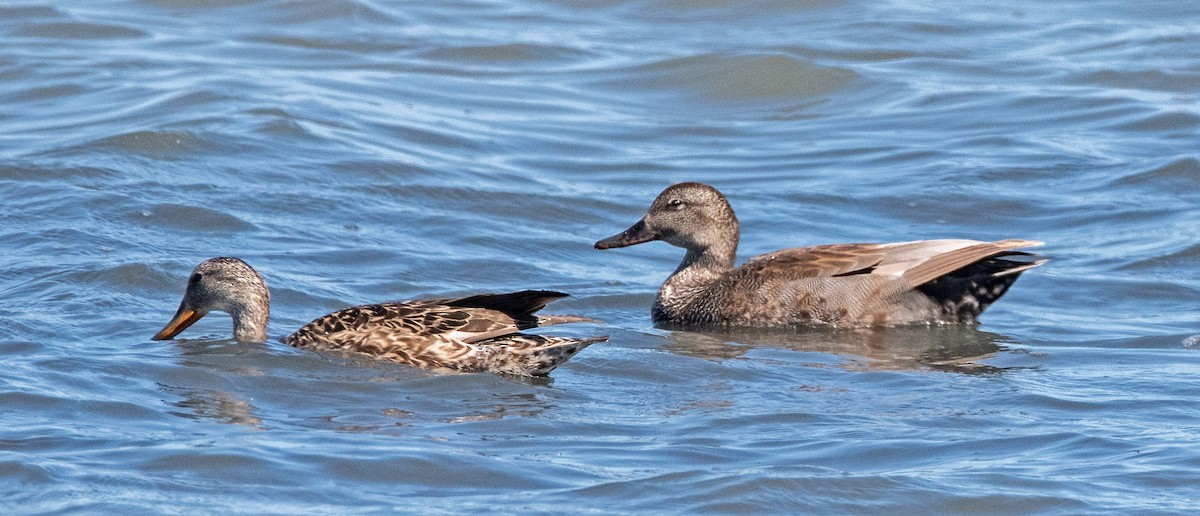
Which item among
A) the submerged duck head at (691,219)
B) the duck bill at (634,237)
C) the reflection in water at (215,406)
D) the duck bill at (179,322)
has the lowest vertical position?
the reflection in water at (215,406)

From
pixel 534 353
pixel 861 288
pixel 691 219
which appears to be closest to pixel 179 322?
pixel 534 353

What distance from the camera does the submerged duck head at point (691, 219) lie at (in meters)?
11.4

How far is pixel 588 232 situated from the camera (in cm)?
1308

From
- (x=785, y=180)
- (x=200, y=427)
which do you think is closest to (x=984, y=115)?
(x=785, y=180)

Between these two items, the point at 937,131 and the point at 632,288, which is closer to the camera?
the point at 632,288

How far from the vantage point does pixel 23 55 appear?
18375mm

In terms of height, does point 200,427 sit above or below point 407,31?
below

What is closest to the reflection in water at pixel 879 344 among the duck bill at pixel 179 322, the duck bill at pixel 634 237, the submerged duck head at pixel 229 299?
the duck bill at pixel 634 237

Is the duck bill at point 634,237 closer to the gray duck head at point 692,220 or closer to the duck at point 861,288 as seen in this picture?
the gray duck head at point 692,220

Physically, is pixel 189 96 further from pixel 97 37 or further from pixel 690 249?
pixel 690 249

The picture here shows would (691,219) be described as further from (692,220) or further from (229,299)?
(229,299)

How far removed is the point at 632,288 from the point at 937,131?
5.38 metres

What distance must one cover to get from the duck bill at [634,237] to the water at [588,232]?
0.33 metres

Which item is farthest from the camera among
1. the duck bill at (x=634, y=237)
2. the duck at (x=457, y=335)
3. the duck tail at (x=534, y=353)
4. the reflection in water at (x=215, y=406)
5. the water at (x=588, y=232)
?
the duck bill at (x=634, y=237)
